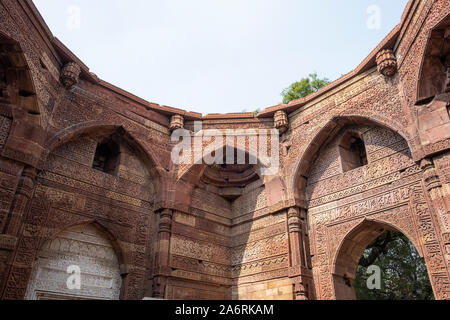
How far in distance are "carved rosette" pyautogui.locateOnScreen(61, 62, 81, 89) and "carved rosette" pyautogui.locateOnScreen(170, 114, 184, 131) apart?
2.44 meters

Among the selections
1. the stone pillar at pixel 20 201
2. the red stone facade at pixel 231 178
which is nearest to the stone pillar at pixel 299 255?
the red stone facade at pixel 231 178

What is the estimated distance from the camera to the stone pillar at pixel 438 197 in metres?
5.16

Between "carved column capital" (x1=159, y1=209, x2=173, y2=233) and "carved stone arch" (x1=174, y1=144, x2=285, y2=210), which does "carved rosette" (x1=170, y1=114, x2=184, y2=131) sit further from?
"carved column capital" (x1=159, y1=209, x2=173, y2=233)

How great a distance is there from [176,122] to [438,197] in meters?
5.81

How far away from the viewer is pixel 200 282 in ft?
25.8

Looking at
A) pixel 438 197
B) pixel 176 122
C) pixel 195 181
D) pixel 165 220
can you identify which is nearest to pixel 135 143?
pixel 176 122

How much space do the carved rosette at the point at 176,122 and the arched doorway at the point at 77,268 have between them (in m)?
3.04

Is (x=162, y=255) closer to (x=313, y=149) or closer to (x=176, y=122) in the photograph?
(x=176, y=122)

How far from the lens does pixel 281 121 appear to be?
334 inches

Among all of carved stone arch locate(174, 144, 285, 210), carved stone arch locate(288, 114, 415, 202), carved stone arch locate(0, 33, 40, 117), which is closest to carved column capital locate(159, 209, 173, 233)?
carved stone arch locate(174, 144, 285, 210)

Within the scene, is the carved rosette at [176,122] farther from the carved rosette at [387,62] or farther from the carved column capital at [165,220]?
the carved rosette at [387,62]

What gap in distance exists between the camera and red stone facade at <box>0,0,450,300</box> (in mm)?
5734

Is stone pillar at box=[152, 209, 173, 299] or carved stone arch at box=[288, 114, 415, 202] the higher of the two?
carved stone arch at box=[288, 114, 415, 202]
